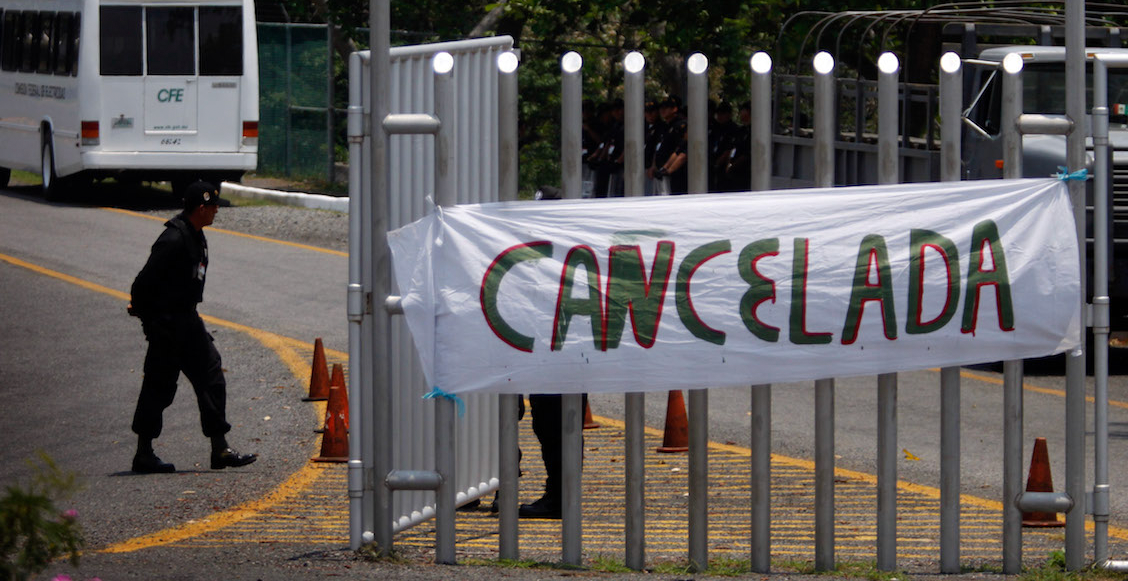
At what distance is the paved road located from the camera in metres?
8.65

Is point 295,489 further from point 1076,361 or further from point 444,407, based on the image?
point 1076,361

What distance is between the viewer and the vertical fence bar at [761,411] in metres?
5.77

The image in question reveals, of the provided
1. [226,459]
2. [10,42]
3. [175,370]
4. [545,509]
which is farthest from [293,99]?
[545,509]

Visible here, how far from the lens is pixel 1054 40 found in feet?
51.4

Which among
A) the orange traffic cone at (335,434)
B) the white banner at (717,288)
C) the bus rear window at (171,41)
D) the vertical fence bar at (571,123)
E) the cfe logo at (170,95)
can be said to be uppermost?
the bus rear window at (171,41)

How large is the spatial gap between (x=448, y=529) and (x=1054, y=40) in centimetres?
1156

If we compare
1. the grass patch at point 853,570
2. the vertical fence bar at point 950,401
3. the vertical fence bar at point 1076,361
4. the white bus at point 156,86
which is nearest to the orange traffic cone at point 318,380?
the grass patch at point 853,570

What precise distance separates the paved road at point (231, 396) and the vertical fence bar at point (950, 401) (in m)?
2.31

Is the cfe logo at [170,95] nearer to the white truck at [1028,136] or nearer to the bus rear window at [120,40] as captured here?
the bus rear window at [120,40]

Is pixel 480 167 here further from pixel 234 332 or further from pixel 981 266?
pixel 234 332

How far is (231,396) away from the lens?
11328 mm

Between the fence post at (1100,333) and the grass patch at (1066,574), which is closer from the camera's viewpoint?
the grass patch at (1066,574)

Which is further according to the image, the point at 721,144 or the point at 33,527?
the point at 721,144

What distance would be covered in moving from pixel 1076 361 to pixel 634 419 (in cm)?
172
